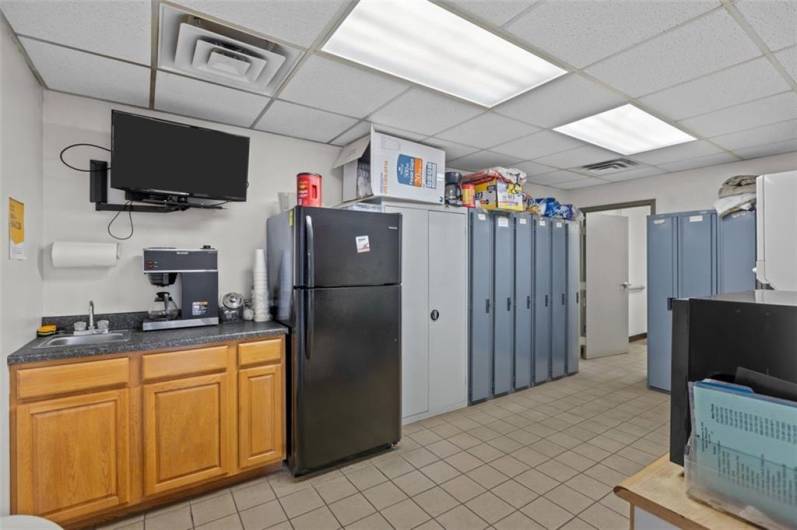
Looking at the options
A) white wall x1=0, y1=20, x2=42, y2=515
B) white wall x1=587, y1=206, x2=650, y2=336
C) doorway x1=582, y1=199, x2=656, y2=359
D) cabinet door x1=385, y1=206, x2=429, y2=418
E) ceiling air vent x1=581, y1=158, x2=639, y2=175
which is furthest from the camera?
white wall x1=587, y1=206, x2=650, y2=336

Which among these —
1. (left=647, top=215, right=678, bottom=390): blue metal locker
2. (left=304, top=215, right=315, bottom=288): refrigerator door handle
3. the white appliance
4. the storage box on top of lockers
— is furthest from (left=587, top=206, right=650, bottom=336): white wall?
(left=304, top=215, right=315, bottom=288): refrigerator door handle

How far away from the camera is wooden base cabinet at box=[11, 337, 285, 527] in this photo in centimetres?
191

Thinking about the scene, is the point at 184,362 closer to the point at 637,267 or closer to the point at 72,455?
the point at 72,455

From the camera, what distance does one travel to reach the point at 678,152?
3934mm

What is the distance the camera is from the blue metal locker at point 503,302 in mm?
4004

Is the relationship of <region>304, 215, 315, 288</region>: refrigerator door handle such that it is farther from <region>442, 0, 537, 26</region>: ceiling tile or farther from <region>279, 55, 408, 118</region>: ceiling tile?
<region>442, 0, 537, 26</region>: ceiling tile

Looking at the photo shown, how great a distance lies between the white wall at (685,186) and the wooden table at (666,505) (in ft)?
15.2

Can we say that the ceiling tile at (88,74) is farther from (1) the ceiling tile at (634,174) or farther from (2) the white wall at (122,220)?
(1) the ceiling tile at (634,174)

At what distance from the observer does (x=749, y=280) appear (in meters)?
3.61

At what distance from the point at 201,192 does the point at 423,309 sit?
1999 millimetres

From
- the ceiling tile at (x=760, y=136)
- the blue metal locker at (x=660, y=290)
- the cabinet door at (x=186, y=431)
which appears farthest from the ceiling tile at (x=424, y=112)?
the blue metal locker at (x=660, y=290)

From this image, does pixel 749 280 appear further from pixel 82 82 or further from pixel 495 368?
pixel 82 82

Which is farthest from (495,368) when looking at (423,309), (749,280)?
(749,280)

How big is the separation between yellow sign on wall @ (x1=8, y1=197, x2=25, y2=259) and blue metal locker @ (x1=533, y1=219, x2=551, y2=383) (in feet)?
14.0
